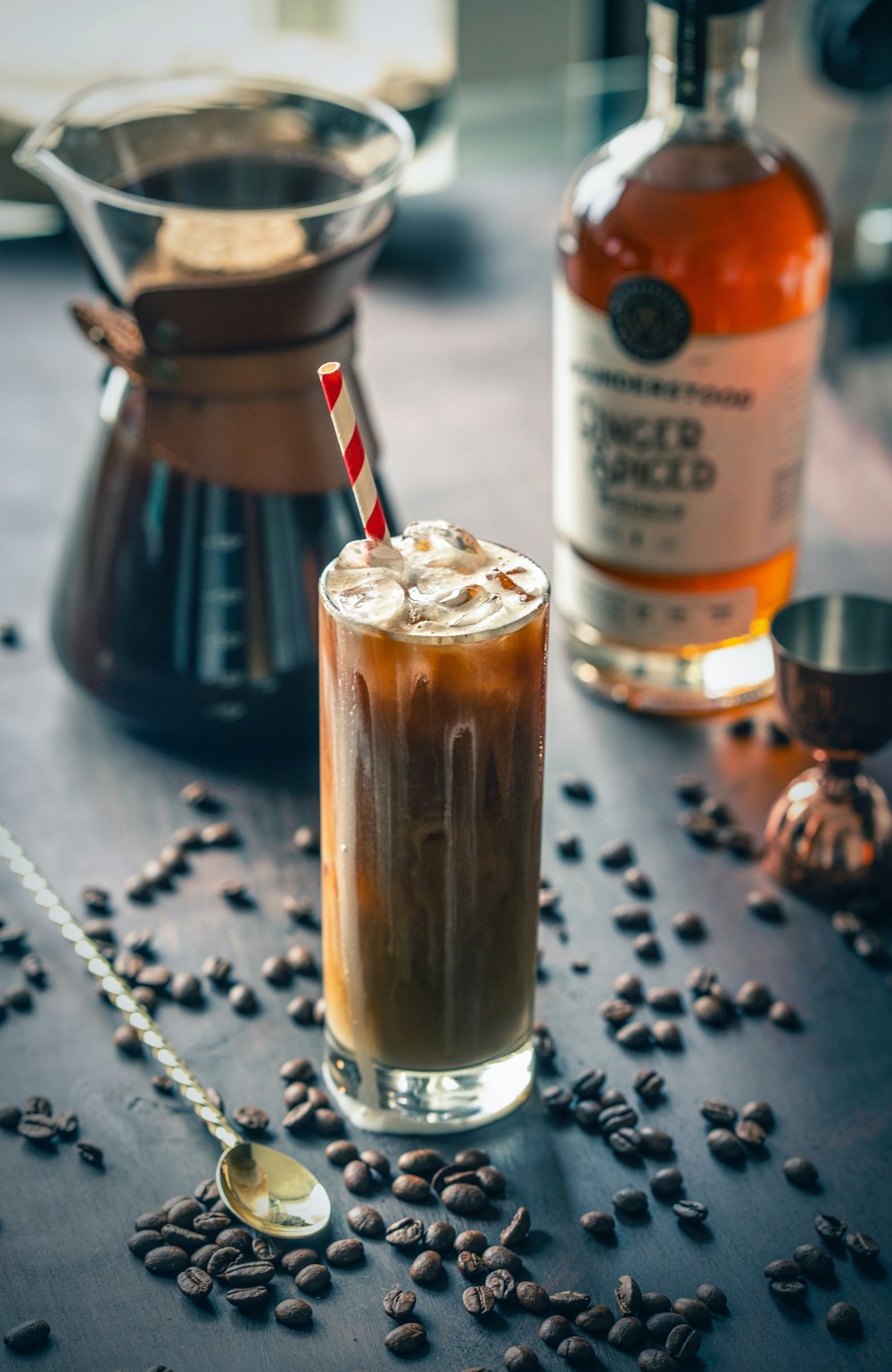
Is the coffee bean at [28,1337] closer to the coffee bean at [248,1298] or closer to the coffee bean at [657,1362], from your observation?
the coffee bean at [248,1298]

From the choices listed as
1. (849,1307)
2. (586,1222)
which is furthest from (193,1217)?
(849,1307)

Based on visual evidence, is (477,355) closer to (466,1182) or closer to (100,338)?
(100,338)

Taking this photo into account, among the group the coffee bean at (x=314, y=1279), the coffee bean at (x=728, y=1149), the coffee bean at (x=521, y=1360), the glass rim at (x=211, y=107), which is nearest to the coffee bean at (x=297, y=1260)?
the coffee bean at (x=314, y=1279)

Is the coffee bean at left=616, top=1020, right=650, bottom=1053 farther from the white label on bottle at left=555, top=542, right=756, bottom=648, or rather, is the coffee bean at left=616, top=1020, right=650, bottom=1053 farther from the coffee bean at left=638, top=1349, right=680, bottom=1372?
the white label on bottle at left=555, top=542, right=756, bottom=648

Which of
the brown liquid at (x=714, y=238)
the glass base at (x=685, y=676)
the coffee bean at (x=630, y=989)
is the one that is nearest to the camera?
the coffee bean at (x=630, y=989)

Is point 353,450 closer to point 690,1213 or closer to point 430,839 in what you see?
point 430,839

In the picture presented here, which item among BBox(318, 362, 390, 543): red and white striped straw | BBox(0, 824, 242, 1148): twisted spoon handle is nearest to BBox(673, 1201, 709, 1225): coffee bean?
BBox(0, 824, 242, 1148): twisted spoon handle
